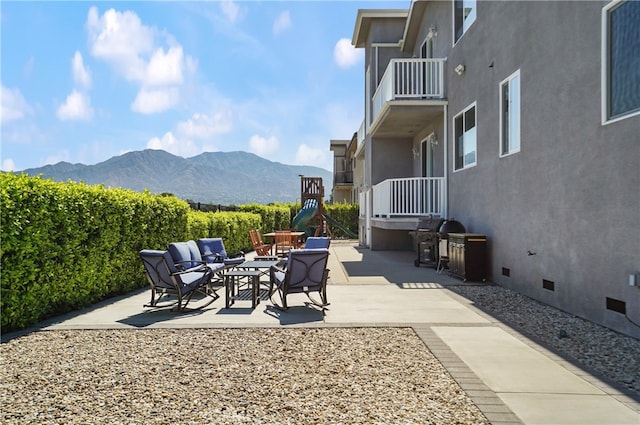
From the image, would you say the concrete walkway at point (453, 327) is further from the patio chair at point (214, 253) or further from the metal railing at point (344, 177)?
the metal railing at point (344, 177)

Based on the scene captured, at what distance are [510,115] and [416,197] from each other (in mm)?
4501

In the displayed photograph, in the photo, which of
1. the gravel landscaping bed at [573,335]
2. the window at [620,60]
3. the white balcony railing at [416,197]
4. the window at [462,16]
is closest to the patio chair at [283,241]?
the white balcony railing at [416,197]

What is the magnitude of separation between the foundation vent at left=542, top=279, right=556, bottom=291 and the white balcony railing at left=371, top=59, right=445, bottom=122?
22.7ft

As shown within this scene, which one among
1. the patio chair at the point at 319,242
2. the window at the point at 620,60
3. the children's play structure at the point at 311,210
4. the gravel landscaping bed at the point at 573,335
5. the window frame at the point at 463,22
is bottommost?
the gravel landscaping bed at the point at 573,335

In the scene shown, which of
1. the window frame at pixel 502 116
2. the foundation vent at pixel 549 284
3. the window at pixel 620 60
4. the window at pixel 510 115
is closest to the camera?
the window at pixel 620 60

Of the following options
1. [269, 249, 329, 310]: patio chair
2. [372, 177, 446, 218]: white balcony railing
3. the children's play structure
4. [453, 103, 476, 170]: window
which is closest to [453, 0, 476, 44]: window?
[453, 103, 476, 170]: window

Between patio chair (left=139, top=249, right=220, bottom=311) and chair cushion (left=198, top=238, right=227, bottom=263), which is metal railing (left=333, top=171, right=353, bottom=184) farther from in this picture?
patio chair (left=139, top=249, right=220, bottom=311)

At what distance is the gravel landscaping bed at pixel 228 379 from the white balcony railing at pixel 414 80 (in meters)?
8.63

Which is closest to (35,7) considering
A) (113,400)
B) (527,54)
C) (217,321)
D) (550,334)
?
(217,321)

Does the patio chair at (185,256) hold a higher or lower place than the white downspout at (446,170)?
lower

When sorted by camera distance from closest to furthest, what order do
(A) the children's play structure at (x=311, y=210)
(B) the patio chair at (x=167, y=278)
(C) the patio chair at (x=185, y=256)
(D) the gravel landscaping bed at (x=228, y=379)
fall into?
(D) the gravel landscaping bed at (x=228, y=379) → (B) the patio chair at (x=167, y=278) → (C) the patio chair at (x=185, y=256) → (A) the children's play structure at (x=311, y=210)

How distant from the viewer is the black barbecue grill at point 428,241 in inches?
435

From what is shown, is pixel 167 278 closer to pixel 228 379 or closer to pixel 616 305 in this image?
pixel 228 379

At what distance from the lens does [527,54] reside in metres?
7.32
